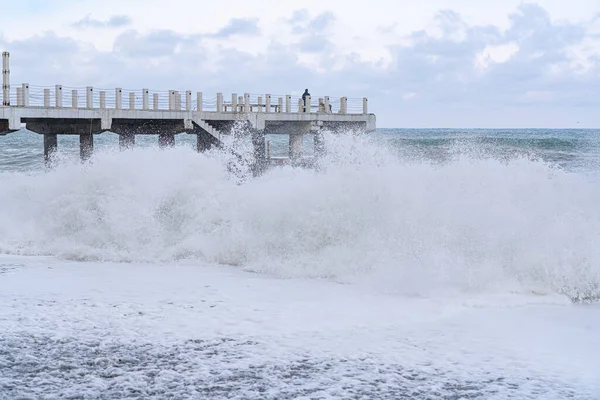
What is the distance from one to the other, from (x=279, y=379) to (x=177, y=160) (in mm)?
8793

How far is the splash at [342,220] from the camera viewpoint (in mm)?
8898

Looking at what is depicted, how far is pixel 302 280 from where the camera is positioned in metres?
9.12

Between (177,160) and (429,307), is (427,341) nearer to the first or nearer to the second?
(429,307)

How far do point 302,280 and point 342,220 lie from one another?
1.70 meters

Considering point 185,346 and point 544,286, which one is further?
point 544,286

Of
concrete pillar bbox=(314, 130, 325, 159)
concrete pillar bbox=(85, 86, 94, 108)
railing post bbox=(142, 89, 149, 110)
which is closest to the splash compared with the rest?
concrete pillar bbox=(85, 86, 94, 108)

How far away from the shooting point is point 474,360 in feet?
18.8

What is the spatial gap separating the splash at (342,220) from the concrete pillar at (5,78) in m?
7.19

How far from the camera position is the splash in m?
8.90

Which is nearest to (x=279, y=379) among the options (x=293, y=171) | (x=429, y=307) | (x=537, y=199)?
(x=429, y=307)

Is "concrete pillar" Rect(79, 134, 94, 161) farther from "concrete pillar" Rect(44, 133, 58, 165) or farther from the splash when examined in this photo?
the splash

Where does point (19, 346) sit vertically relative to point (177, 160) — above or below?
below

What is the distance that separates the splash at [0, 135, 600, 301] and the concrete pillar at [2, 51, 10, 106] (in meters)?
7.19

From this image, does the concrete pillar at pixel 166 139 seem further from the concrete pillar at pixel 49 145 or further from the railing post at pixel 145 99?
the concrete pillar at pixel 49 145
